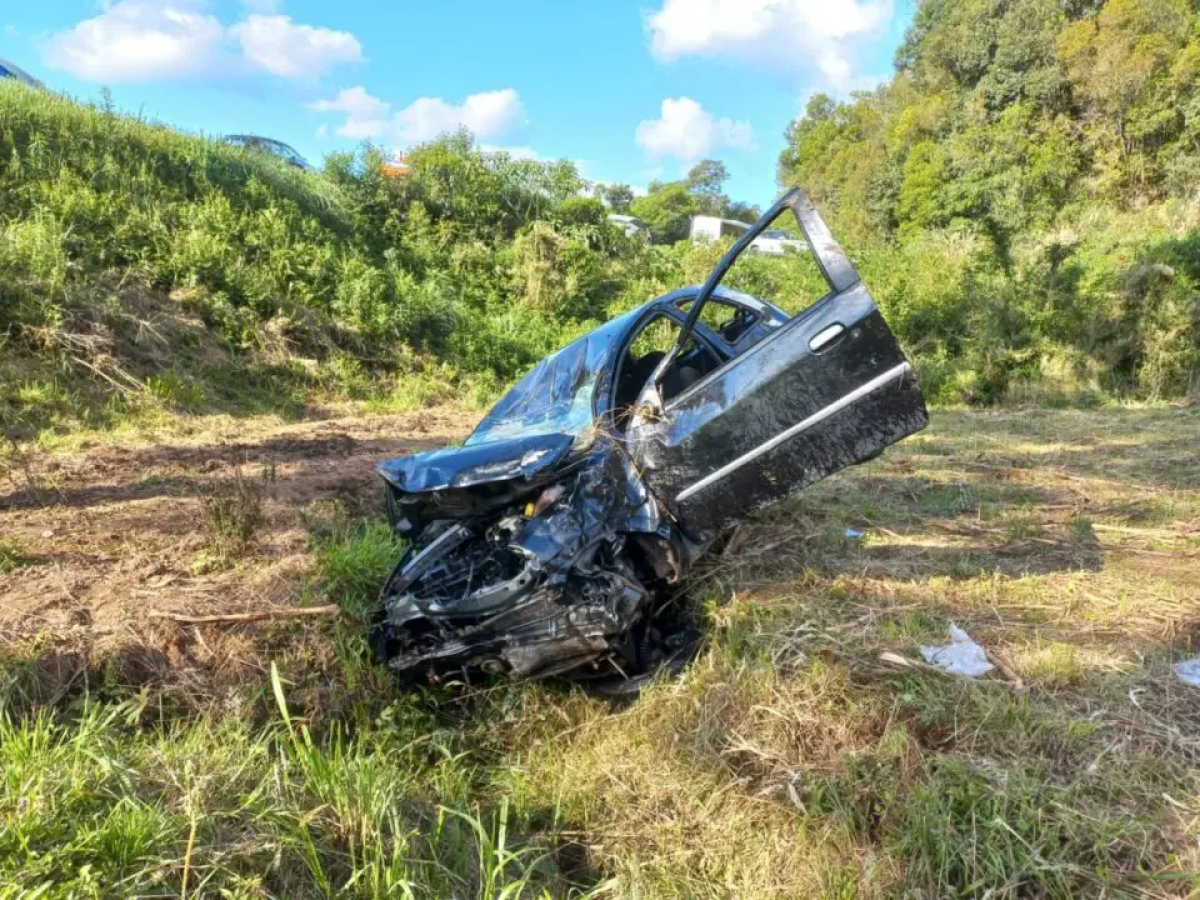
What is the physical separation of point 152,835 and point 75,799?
0.26m

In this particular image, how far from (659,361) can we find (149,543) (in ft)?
8.97

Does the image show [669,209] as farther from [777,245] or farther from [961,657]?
[961,657]

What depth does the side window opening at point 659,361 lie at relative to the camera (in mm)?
3781

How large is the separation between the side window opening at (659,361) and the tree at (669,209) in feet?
95.8

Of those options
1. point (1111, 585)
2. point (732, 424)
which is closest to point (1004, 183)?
point (1111, 585)

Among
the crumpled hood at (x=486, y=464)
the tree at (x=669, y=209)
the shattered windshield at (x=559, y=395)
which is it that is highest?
the tree at (x=669, y=209)

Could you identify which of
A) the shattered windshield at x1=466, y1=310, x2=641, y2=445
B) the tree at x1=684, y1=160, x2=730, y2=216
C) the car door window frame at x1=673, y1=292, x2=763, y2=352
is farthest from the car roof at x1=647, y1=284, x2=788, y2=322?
the tree at x1=684, y1=160, x2=730, y2=216

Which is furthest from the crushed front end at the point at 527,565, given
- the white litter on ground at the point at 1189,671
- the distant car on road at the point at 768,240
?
the distant car on road at the point at 768,240

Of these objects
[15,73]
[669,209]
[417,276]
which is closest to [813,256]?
[417,276]

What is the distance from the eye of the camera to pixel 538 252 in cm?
1252

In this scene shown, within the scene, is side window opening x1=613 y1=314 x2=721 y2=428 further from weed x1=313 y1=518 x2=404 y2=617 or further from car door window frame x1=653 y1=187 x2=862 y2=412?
weed x1=313 y1=518 x2=404 y2=617

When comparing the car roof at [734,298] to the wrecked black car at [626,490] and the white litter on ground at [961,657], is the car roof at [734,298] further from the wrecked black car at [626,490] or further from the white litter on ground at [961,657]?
the white litter on ground at [961,657]

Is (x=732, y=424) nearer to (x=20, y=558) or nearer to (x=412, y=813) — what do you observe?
(x=412, y=813)

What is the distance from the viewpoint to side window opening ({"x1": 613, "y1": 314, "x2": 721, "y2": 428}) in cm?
378
